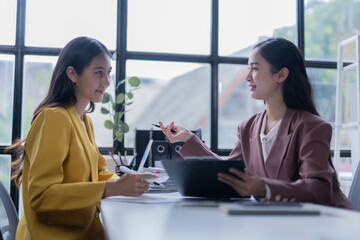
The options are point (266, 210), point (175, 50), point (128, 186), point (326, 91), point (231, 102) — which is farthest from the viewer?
point (326, 91)

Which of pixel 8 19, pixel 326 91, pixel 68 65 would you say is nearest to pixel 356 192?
pixel 68 65

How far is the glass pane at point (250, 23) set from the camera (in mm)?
4125

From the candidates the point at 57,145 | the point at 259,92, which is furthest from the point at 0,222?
the point at 259,92

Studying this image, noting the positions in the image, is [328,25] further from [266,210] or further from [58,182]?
[266,210]

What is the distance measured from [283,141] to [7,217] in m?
1.01

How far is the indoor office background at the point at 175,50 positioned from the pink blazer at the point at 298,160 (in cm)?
217

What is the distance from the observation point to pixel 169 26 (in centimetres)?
409

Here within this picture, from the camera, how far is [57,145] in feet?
4.78

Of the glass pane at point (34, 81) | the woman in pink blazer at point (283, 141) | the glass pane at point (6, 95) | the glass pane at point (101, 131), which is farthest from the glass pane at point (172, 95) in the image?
the woman in pink blazer at point (283, 141)

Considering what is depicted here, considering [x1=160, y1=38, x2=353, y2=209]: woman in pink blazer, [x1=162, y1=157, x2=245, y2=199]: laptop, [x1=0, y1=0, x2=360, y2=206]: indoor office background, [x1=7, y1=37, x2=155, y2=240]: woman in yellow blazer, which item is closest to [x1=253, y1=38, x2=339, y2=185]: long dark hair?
[x1=160, y1=38, x2=353, y2=209]: woman in pink blazer

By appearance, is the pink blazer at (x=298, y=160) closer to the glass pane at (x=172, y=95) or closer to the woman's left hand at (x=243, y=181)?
the woman's left hand at (x=243, y=181)

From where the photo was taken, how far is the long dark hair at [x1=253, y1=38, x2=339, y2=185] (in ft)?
5.85

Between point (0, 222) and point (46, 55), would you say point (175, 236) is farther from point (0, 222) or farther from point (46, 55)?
point (46, 55)

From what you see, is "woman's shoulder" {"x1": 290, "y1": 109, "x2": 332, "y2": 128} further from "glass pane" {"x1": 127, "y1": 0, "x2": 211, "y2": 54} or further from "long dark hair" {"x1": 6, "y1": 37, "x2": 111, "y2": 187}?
"glass pane" {"x1": 127, "y1": 0, "x2": 211, "y2": 54}
